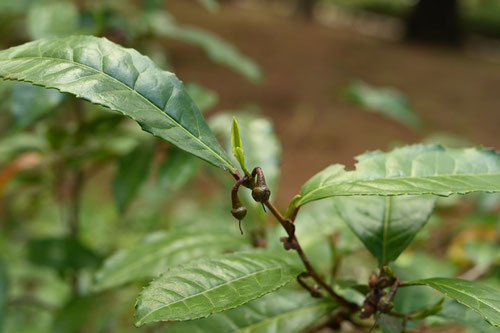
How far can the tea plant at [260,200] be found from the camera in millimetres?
527

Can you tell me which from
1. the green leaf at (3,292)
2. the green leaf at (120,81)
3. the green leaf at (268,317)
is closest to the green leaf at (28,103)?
the green leaf at (3,292)

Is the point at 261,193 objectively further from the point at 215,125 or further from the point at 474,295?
the point at 215,125

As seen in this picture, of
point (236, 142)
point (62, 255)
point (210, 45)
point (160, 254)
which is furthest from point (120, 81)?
point (210, 45)

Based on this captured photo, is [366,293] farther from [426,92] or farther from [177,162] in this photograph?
[426,92]

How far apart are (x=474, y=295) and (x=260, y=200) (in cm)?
25

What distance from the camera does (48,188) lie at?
132 cm

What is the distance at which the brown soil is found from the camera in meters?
3.73

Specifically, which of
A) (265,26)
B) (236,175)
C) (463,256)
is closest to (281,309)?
(236,175)

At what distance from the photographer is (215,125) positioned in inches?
45.7

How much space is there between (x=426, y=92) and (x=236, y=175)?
4.21 metres

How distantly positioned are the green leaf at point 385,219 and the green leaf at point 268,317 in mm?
106

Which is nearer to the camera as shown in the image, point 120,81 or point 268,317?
point 120,81

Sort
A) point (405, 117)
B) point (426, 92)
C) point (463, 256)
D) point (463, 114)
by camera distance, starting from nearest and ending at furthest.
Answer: point (463, 256) → point (405, 117) → point (463, 114) → point (426, 92)

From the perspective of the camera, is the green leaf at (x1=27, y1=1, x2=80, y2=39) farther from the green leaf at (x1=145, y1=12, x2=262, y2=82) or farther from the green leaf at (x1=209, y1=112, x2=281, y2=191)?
the green leaf at (x1=209, y1=112, x2=281, y2=191)
